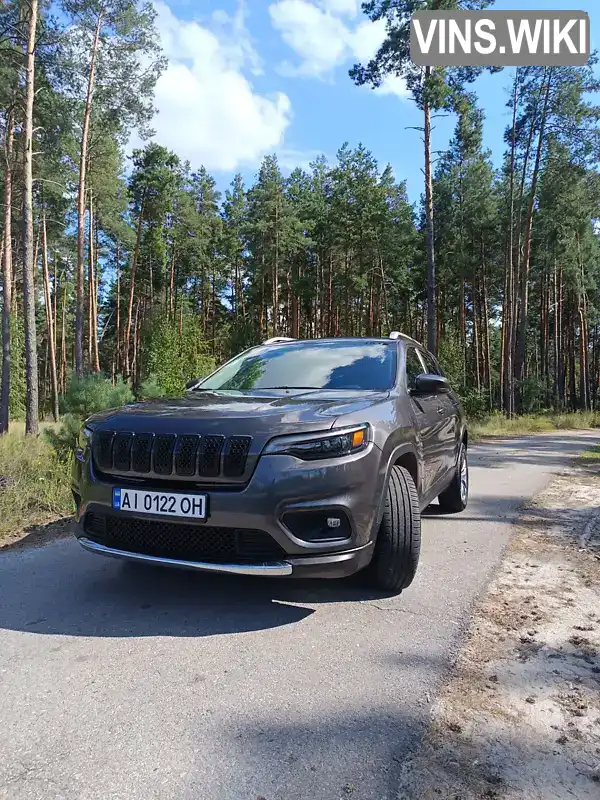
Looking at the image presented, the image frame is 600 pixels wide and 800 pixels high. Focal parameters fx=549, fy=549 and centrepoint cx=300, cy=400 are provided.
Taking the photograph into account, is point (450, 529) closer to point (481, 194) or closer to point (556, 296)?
point (481, 194)

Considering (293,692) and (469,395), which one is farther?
(469,395)

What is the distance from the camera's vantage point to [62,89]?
18500mm

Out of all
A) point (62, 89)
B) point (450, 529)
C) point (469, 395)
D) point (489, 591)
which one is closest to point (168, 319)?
point (62, 89)

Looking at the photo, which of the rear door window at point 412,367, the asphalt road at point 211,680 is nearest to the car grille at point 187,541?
the asphalt road at point 211,680

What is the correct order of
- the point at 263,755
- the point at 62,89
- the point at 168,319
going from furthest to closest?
the point at 168,319
the point at 62,89
the point at 263,755

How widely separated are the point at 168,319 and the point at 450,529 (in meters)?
20.8

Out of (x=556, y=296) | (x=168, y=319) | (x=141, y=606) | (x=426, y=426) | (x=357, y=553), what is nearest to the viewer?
(x=357, y=553)

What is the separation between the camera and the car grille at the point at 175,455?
9.15ft

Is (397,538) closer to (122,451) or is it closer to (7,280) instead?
(122,451)

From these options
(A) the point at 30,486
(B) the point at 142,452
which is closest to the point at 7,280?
(A) the point at 30,486

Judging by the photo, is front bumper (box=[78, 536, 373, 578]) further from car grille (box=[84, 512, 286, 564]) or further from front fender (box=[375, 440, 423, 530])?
front fender (box=[375, 440, 423, 530])

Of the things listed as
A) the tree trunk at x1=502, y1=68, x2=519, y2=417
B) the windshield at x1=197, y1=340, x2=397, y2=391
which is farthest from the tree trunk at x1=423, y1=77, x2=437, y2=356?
the windshield at x1=197, y1=340, x2=397, y2=391

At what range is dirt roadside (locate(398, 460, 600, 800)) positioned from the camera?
1.75 meters

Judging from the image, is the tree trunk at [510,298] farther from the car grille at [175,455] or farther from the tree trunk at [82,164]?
the car grille at [175,455]
